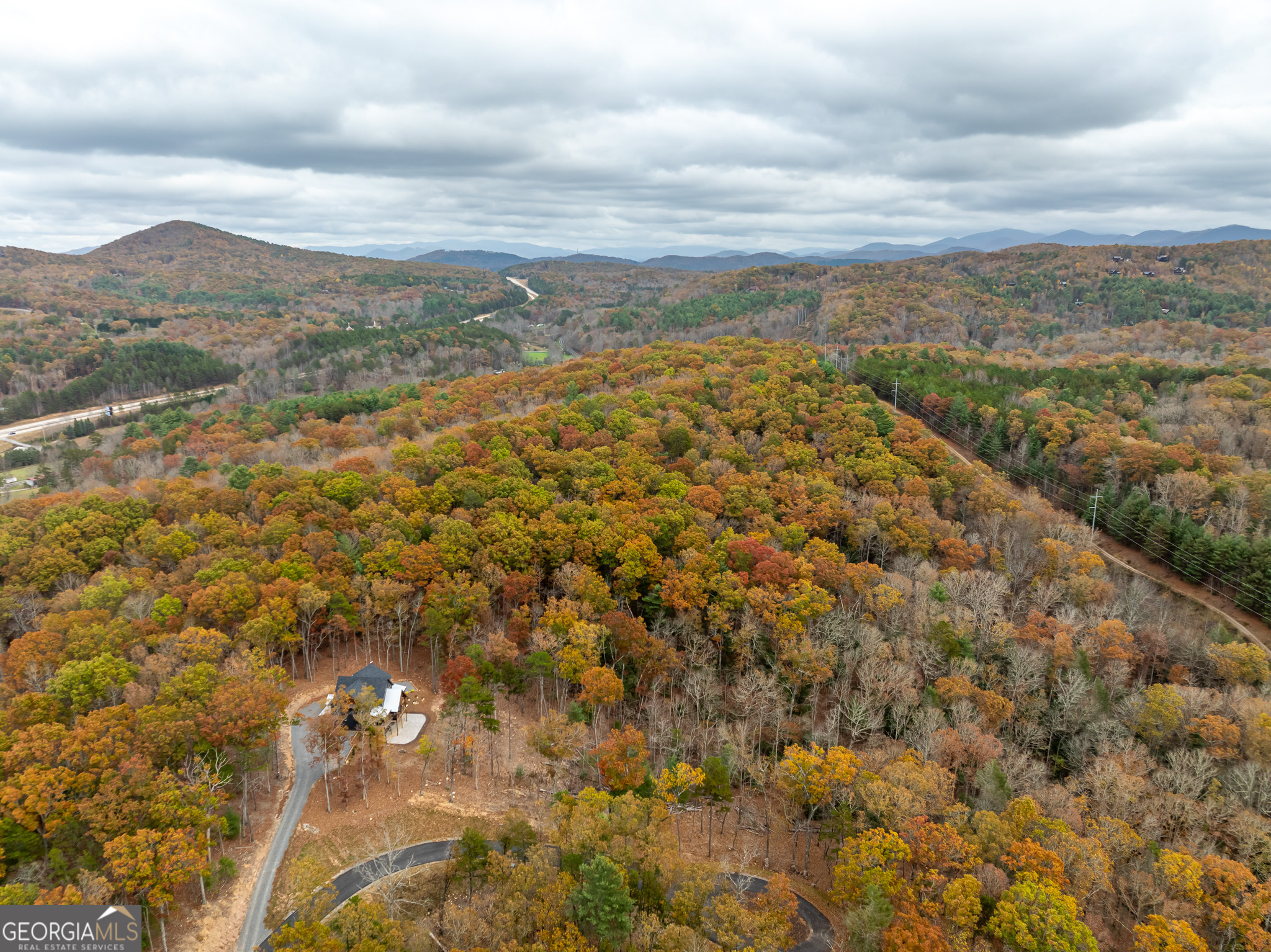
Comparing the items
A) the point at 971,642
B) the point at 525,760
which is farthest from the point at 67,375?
the point at 971,642

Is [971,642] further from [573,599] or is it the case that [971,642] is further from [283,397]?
[283,397]

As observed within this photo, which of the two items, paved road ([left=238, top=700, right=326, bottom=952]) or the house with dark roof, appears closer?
paved road ([left=238, top=700, right=326, bottom=952])

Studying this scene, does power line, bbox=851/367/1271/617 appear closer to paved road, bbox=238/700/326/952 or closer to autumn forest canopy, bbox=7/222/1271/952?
autumn forest canopy, bbox=7/222/1271/952

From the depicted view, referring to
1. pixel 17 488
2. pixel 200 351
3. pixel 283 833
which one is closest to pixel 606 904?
pixel 283 833

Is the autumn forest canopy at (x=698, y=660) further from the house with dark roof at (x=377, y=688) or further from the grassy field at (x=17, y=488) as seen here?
the grassy field at (x=17, y=488)

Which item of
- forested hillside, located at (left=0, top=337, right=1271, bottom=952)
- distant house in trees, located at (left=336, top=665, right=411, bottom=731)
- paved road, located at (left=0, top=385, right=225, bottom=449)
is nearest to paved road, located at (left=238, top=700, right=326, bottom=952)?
forested hillside, located at (left=0, top=337, right=1271, bottom=952)

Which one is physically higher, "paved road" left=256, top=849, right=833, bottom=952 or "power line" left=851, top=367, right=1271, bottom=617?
"power line" left=851, top=367, right=1271, bottom=617
